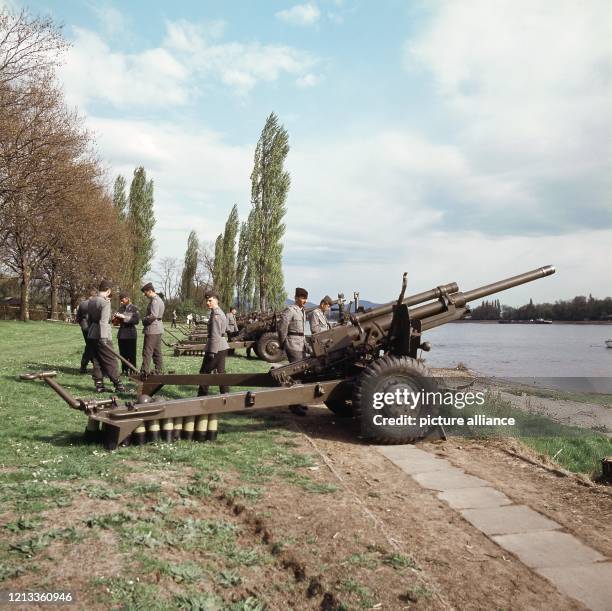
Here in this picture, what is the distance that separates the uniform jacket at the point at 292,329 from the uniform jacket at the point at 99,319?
2796mm

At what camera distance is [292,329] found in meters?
9.29

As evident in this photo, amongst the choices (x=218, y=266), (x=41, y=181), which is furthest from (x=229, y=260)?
(x=41, y=181)

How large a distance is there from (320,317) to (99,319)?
3.94 meters

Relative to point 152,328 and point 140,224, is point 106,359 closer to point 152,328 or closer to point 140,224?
point 152,328

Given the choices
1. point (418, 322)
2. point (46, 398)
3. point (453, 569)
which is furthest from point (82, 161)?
point (453, 569)

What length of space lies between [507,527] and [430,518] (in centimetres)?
55

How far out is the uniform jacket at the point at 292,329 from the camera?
924 cm

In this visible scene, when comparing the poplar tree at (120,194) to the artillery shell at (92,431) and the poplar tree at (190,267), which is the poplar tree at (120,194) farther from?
the artillery shell at (92,431)

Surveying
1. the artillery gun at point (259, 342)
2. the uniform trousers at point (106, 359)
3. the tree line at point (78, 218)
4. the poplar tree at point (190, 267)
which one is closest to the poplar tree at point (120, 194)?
the tree line at point (78, 218)

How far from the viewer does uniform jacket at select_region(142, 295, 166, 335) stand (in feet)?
31.2

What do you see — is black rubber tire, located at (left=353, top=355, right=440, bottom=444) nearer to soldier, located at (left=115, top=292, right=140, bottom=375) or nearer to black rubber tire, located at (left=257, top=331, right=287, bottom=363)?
soldier, located at (left=115, top=292, right=140, bottom=375)

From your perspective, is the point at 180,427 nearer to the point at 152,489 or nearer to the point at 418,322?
the point at 152,489

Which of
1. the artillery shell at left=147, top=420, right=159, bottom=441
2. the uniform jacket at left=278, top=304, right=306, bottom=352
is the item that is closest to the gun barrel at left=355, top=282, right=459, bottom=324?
the uniform jacket at left=278, top=304, right=306, bottom=352

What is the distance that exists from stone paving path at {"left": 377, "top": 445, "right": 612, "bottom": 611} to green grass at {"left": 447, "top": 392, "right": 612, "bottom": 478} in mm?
2056
